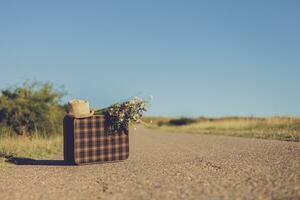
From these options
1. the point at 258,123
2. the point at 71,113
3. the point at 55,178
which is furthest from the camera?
the point at 258,123

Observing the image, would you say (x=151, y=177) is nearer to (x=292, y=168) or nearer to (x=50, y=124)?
(x=292, y=168)

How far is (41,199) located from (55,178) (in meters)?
1.94

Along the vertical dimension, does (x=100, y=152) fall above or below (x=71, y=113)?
below

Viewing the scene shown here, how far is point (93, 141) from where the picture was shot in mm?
9688

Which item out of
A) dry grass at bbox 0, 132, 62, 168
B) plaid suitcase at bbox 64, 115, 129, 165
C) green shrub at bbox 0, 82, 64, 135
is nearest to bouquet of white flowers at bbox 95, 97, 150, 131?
plaid suitcase at bbox 64, 115, 129, 165

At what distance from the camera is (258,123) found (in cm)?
2675

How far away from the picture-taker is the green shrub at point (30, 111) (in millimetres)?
19359

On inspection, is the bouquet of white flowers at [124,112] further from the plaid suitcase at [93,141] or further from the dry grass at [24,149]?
the dry grass at [24,149]

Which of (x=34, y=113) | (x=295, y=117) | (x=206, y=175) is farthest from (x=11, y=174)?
(x=295, y=117)

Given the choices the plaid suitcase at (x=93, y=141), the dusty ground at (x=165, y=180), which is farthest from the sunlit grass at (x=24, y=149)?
the dusty ground at (x=165, y=180)

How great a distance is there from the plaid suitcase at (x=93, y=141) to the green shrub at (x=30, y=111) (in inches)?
382

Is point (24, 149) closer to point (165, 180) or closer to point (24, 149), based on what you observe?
point (24, 149)

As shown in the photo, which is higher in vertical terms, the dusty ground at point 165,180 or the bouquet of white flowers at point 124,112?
the bouquet of white flowers at point 124,112

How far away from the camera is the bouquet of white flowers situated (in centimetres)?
978
